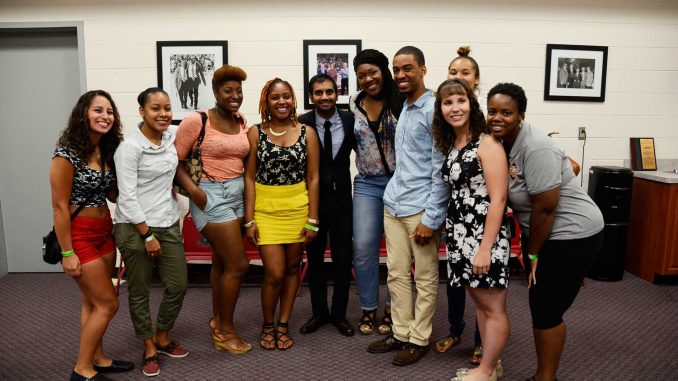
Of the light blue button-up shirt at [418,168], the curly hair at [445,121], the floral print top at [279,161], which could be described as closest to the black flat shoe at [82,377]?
the floral print top at [279,161]

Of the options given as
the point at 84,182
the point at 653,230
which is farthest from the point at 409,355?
the point at 653,230

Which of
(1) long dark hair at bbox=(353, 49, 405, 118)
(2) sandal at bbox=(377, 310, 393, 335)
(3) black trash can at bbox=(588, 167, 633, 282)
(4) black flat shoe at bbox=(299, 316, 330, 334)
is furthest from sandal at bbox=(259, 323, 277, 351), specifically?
(3) black trash can at bbox=(588, 167, 633, 282)

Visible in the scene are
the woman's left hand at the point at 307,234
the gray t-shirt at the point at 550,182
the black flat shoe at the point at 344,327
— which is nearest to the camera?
the gray t-shirt at the point at 550,182

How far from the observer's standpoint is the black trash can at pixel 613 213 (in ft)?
12.5

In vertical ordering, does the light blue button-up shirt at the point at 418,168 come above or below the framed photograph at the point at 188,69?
below

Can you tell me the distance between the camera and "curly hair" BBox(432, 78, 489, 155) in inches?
82.4

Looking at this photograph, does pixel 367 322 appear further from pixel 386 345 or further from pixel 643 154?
pixel 643 154

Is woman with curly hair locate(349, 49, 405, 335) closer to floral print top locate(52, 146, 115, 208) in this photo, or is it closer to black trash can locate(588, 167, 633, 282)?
floral print top locate(52, 146, 115, 208)

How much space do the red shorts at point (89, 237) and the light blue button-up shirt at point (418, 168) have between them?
140 cm

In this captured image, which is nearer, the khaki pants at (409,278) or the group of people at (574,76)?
the khaki pants at (409,278)

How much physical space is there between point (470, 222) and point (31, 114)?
12.2 feet

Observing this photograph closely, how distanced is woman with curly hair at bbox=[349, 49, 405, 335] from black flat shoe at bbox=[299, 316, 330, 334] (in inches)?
11.0

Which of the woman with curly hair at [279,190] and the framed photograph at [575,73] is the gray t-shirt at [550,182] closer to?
the woman with curly hair at [279,190]

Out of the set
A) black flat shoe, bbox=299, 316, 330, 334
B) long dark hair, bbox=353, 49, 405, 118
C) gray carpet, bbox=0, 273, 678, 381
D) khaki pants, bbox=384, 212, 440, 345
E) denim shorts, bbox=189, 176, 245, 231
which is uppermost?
long dark hair, bbox=353, 49, 405, 118
